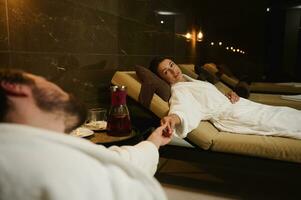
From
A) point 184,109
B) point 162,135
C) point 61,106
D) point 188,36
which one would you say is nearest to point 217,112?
point 184,109

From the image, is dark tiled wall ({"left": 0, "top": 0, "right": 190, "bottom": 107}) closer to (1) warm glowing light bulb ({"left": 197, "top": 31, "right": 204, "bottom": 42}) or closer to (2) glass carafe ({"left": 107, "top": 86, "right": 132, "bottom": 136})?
(2) glass carafe ({"left": 107, "top": 86, "right": 132, "bottom": 136})

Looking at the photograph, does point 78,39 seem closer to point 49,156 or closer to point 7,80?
point 7,80

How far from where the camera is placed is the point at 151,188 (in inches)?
29.5

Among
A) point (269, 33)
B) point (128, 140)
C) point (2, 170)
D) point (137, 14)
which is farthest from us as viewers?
point (269, 33)

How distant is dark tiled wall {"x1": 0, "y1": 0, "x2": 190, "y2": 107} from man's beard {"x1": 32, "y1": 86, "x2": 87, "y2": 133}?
1100mm

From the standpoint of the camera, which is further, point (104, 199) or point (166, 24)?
point (166, 24)

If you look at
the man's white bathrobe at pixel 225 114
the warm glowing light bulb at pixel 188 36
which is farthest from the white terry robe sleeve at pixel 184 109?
the warm glowing light bulb at pixel 188 36

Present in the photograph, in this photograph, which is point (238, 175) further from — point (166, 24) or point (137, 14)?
point (166, 24)

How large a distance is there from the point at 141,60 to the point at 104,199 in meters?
2.83

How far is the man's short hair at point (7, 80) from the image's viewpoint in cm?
63

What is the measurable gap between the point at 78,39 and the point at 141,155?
1505 mm

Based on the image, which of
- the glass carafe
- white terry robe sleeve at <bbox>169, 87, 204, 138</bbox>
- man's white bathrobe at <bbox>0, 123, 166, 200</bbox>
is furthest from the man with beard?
white terry robe sleeve at <bbox>169, 87, 204, 138</bbox>

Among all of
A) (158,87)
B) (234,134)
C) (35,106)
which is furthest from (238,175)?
(35,106)

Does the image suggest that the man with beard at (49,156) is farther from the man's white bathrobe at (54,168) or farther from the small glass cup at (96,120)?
the small glass cup at (96,120)
